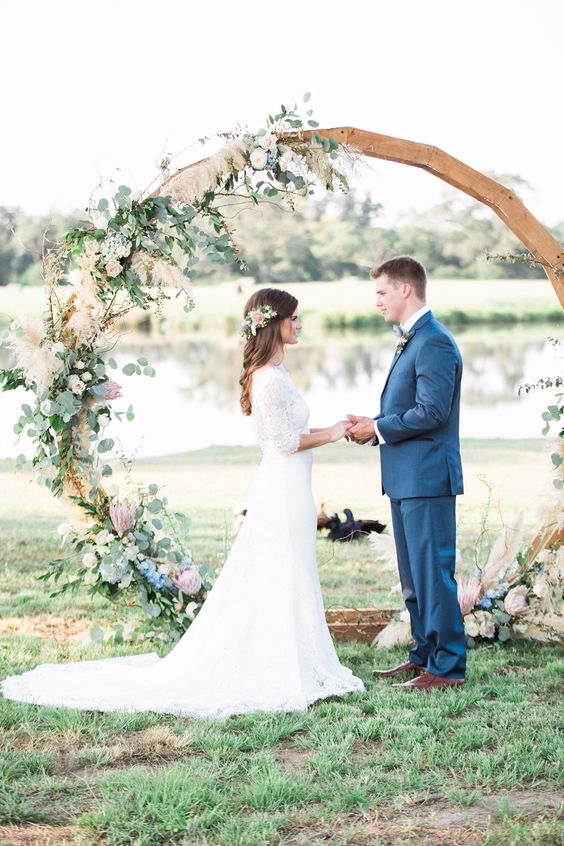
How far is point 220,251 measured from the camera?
5.01m

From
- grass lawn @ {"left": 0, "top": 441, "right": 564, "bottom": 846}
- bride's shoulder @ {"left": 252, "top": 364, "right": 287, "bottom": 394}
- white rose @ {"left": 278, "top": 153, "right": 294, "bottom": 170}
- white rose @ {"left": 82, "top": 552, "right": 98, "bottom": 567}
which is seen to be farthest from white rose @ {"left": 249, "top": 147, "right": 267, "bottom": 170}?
white rose @ {"left": 82, "top": 552, "right": 98, "bottom": 567}

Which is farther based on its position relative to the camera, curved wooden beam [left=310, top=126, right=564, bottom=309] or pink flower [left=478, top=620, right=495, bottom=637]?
pink flower [left=478, top=620, right=495, bottom=637]

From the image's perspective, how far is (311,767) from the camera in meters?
3.55

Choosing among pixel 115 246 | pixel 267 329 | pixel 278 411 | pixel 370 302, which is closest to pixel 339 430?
pixel 278 411

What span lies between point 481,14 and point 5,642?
78.7 feet

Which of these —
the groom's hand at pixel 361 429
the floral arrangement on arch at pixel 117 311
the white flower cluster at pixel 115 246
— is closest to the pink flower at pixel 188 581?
the floral arrangement on arch at pixel 117 311

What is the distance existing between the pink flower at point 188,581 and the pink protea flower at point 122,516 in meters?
0.38

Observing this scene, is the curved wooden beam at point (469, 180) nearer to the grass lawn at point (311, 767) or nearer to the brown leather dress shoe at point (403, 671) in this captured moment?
the grass lawn at point (311, 767)

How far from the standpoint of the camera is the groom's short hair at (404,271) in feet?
15.3

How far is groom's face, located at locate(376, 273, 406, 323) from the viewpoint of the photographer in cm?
468

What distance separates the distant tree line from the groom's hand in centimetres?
2381

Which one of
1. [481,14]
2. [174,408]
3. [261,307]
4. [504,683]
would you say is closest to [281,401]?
[261,307]

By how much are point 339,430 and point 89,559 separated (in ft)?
4.87

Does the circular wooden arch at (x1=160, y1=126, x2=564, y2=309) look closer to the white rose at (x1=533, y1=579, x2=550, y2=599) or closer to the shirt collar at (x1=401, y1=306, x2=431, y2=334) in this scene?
the shirt collar at (x1=401, y1=306, x2=431, y2=334)
